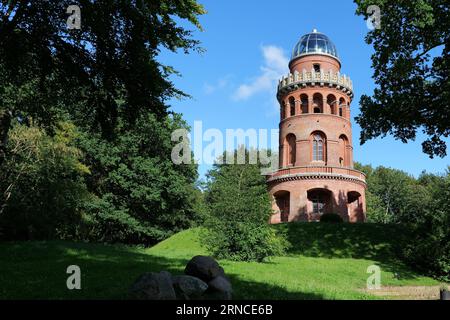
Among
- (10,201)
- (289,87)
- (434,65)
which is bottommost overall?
(10,201)

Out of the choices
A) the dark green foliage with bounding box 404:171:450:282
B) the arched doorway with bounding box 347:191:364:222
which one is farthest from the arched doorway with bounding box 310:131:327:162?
the dark green foliage with bounding box 404:171:450:282

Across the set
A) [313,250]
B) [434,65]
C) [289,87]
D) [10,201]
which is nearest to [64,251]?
[10,201]

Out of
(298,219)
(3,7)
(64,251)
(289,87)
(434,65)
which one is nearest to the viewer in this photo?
(3,7)

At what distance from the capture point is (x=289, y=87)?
128 feet

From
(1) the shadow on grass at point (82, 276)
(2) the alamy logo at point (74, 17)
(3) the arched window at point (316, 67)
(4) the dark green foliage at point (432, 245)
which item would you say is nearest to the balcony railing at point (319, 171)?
(3) the arched window at point (316, 67)

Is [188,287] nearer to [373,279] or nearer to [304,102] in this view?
[373,279]

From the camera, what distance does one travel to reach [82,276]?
1098cm

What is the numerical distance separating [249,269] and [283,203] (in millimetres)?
24269

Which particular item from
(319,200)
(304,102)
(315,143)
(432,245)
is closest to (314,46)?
(304,102)

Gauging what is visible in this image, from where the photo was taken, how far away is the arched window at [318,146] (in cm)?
3709

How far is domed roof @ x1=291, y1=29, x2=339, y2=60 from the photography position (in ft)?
131

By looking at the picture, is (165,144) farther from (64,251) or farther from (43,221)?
(64,251)
